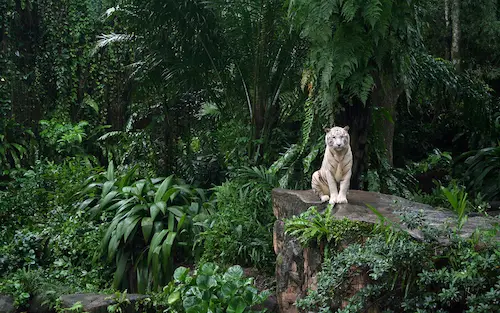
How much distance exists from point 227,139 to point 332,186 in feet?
10.9

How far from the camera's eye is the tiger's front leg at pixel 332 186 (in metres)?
4.82

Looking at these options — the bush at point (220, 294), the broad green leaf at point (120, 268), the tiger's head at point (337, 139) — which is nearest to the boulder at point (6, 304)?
the broad green leaf at point (120, 268)

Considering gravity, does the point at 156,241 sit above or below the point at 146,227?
below

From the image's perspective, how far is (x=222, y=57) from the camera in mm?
8102

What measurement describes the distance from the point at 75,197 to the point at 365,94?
15.0 ft

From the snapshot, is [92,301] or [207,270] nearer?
[207,270]

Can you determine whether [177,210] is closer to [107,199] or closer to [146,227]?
[146,227]

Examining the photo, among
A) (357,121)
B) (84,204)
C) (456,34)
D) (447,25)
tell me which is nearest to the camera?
(357,121)

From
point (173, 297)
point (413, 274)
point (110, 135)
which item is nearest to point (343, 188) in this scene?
point (413, 274)

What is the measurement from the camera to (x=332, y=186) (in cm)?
485

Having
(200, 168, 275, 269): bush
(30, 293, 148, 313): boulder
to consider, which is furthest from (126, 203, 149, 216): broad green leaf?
(30, 293, 148, 313): boulder

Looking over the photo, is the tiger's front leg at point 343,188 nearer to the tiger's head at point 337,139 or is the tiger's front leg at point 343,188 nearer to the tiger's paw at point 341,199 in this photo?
the tiger's paw at point 341,199

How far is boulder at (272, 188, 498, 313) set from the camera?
4504 mm

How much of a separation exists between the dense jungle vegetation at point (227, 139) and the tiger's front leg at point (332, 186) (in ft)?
1.07
